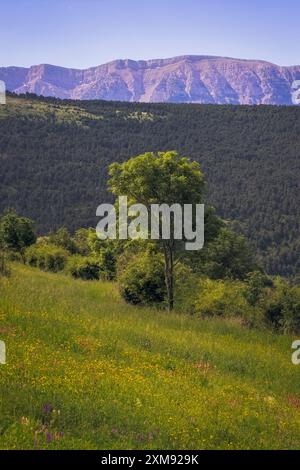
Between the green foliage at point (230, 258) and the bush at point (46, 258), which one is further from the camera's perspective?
the green foliage at point (230, 258)

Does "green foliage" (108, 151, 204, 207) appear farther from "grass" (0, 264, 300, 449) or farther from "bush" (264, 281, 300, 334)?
"grass" (0, 264, 300, 449)

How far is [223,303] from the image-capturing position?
2455 centimetres

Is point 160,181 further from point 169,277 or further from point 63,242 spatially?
point 63,242

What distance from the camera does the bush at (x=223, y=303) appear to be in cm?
2383

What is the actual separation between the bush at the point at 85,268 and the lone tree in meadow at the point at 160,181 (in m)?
17.5

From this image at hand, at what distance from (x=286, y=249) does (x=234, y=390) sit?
5217 inches

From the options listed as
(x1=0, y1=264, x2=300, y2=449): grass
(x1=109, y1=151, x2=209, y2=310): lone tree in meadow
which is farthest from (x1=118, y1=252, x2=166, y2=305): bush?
(x1=0, y1=264, x2=300, y2=449): grass

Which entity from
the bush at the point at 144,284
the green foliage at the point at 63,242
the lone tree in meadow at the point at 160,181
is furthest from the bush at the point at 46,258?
the lone tree in meadow at the point at 160,181

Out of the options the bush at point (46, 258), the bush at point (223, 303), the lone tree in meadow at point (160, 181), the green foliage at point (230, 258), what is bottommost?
the green foliage at point (230, 258)

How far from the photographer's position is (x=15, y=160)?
170000 mm

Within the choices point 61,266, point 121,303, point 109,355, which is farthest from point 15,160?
point 109,355

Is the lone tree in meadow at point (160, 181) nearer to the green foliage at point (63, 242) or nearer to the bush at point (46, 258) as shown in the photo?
the bush at point (46, 258)

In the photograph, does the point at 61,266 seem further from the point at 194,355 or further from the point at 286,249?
the point at 286,249

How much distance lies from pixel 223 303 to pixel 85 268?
17.7m
